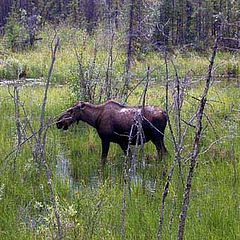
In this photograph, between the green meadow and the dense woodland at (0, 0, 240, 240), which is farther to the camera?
the green meadow

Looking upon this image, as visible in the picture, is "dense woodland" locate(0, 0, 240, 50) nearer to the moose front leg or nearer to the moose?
the moose

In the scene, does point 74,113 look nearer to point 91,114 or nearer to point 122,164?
point 91,114

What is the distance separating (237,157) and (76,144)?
2258 millimetres

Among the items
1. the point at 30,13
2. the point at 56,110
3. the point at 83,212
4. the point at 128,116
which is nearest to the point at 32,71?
the point at 56,110

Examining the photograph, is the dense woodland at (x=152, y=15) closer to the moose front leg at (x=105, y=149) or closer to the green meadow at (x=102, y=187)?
the green meadow at (x=102, y=187)

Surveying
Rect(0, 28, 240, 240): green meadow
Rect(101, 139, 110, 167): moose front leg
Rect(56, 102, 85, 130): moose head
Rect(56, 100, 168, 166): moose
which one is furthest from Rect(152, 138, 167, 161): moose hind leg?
Rect(56, 102, 85, 130): moose head

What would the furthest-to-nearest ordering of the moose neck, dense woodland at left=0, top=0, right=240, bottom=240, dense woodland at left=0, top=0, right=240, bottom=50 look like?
dense woodland at left=0, top=0, right=240, bottom=50 < the moose neck < dense woodland at left=0, top=0, right=240, bottom=240

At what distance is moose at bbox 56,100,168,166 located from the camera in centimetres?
711

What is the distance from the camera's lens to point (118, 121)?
23.9ft

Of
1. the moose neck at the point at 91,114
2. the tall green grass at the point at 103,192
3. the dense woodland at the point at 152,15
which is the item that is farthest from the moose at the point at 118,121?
the dense woodland at the point at 152,15

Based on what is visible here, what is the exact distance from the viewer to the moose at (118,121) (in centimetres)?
711

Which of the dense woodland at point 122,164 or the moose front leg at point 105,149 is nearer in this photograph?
the dense woodland at point 122,164

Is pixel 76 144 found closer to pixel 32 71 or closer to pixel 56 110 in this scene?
pixel 56 110

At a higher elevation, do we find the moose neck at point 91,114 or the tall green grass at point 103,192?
the moose neck at point 91,114
